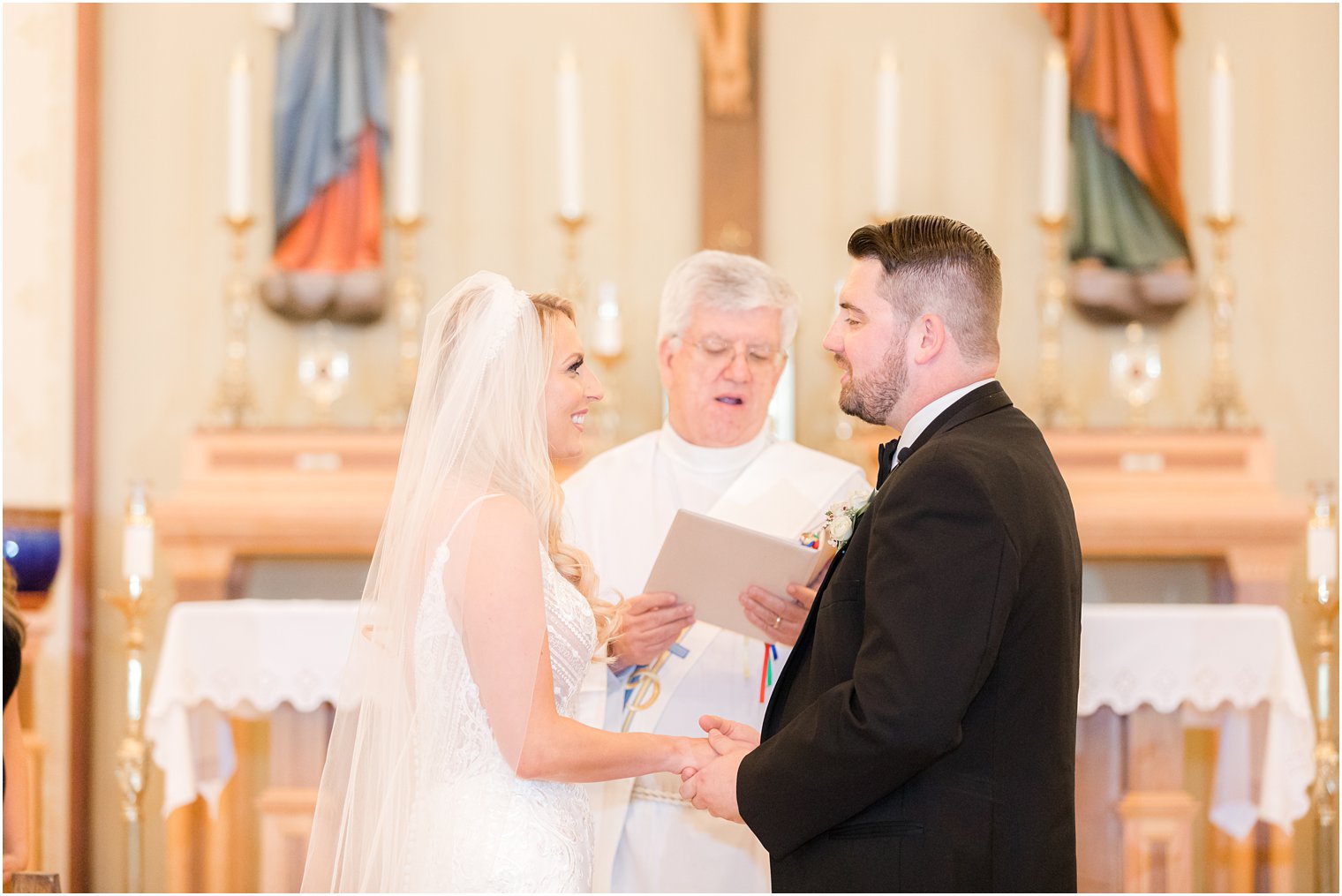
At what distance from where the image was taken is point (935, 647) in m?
2.20

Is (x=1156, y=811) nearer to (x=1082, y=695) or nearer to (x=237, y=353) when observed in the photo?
(x=1082, y=695)

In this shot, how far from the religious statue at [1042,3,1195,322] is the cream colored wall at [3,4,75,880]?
13.6ft

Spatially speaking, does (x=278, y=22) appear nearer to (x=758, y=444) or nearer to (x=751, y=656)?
(x=758, y=444)

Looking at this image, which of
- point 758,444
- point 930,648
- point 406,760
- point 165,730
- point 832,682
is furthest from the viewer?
point 165,730

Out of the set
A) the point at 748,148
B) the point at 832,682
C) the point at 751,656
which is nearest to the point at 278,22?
the point at 748,148

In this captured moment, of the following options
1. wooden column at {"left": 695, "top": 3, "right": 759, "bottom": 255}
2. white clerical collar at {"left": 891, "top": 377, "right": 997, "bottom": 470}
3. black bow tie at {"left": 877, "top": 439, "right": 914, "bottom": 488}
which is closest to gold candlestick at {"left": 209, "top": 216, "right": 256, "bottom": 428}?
wooden column at {"left": 695, "top": 3, "right": 759, "bottom": 255}

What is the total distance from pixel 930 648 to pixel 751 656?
54.5 inches

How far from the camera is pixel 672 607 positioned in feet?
10.4

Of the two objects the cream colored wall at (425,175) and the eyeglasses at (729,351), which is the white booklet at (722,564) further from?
the cream colored wall at (425,175)

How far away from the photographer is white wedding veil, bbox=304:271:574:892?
248cm

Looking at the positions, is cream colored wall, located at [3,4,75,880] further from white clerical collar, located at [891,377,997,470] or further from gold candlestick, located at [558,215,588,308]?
white clerical collar, located at [891,377,997,470]

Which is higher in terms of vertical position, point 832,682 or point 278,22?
point 278,22

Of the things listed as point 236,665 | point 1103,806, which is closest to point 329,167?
point 236,665

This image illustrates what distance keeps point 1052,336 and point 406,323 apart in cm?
254
